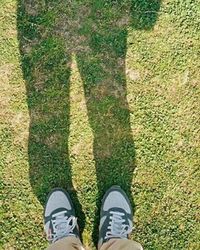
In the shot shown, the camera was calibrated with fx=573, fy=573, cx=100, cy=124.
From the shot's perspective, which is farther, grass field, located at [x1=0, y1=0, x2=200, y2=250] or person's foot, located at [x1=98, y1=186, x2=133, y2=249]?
grass field, located at [x1=0, y1=0, x2=200, y2=250]

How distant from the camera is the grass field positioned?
16.3ft

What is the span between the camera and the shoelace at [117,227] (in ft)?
15.8

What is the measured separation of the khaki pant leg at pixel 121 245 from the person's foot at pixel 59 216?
32cm

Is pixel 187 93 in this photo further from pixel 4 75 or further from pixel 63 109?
pixel 4 75

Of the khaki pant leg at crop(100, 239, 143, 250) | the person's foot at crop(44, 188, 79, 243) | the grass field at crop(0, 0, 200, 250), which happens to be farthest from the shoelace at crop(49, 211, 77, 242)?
the khaki pant leg at crop(100, 239, 143, 250)

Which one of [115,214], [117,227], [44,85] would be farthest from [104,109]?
[117,227]

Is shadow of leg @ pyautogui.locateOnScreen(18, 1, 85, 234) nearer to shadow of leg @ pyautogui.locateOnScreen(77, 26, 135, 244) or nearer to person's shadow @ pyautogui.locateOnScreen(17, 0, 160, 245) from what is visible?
person's shadow @ pyautogui.locateOnScreen(17, 0, 160, 245)

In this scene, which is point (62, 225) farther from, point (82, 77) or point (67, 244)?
point (82, 77)

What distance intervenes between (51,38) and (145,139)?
47.5 inches

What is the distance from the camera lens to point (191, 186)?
16.5 feet

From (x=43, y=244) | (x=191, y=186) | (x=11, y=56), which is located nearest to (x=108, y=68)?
(x=11, y=56)

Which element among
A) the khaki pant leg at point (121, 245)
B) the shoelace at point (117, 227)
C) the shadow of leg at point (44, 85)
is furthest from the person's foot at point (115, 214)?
the shadow of leg at point (44, 85)

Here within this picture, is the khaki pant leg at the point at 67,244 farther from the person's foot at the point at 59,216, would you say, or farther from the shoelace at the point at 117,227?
the shoelace at the point at 117,227

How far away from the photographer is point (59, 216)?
4.92 metres
